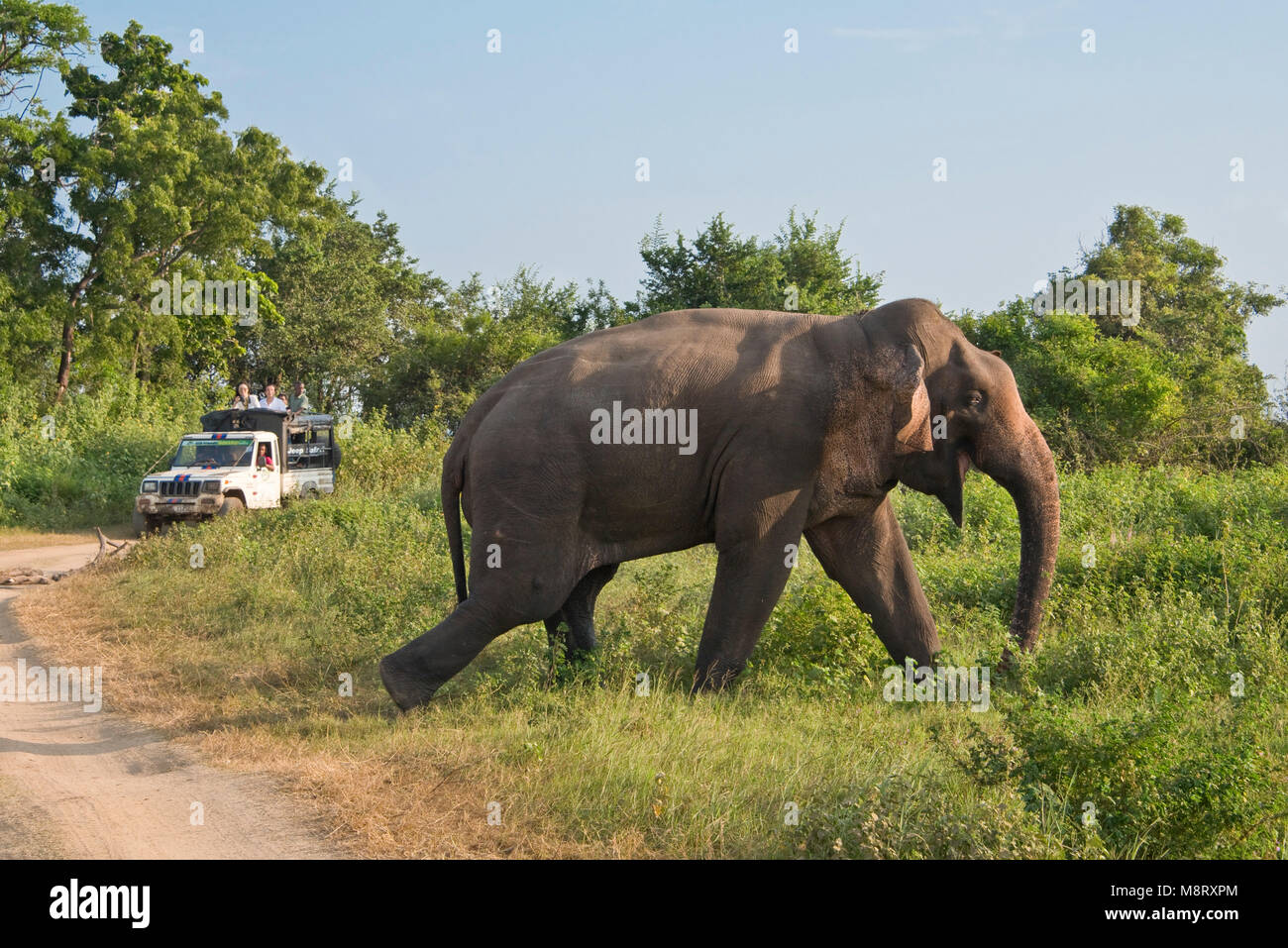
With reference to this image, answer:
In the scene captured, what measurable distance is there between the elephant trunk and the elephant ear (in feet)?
1.96

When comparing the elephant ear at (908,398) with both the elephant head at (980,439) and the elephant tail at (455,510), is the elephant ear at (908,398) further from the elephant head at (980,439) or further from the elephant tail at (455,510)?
the elephant tail at (455,510)

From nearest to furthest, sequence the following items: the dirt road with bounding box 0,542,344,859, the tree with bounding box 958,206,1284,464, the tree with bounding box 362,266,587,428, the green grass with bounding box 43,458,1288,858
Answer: the green grass with bounding box 43,458,1288,858 < the dirt road with bounding box 0,542,344,859 < the tree with bounding box 958,206,1284,464 < the tree with bounding box 362,266,587,428

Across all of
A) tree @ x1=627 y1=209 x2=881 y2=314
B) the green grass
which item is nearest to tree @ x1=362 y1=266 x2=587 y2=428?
tree @ x1=627 y1=209 x2=881 y2=314

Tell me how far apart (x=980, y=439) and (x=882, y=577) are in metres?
1.18

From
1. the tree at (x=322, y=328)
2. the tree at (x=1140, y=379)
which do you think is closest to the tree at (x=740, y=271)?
the tree at (x=1140, y=379)

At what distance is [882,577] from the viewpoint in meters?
8.28

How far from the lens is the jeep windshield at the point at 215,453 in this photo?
20.7m

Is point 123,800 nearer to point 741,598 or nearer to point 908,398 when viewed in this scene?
point 741,598

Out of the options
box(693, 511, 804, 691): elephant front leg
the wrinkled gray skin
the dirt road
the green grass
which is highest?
the wrinkled gray skin

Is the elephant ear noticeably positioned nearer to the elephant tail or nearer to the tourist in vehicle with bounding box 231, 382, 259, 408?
the elephant tail

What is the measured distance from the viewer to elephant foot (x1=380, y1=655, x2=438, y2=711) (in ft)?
24.2

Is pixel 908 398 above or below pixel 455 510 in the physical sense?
above

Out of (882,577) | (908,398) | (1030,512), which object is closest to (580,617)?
(882,577)

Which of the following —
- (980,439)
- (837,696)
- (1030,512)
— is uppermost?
(980,439)
